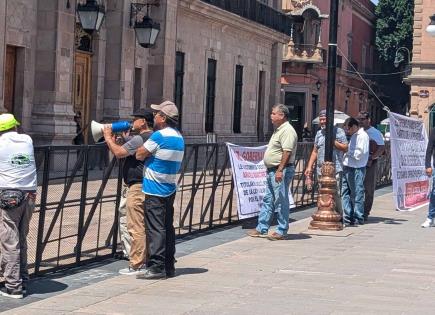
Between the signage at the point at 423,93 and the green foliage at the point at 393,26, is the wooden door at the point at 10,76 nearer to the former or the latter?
the signage at the point at 423,93

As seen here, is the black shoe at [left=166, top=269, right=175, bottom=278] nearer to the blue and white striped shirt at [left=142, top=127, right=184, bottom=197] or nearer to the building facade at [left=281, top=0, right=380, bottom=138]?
the blue and white striped shirt at [left=142, top=127, right=184, bottom=197]

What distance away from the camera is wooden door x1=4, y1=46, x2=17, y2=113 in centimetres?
2094

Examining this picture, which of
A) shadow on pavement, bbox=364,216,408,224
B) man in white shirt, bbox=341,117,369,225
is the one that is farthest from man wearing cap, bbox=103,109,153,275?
shadow on pavement, bbox=364,216,408,224

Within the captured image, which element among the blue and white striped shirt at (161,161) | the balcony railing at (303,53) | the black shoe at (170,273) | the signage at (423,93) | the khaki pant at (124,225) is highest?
the balcony railing at (303,53)

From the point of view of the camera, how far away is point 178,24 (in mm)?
30266

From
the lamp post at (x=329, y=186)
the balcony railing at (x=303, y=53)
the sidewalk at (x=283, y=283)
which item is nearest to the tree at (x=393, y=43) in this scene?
the balcony railing at (x=303, y=53)

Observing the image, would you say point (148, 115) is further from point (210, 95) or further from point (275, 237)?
point (210, 95)

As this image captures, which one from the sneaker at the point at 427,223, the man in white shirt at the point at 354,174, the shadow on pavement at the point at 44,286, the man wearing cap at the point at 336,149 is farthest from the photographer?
the sneaker at the point at 427,223

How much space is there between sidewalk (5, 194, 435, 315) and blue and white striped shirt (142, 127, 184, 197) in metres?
0.93

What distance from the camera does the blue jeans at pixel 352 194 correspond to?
49.6 ft

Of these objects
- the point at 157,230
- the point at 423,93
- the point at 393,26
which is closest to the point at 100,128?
the point at 157,230

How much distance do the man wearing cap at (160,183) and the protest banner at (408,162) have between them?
878 centimetres

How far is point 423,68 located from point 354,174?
46.0 metres

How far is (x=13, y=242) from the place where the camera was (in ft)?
27.2
